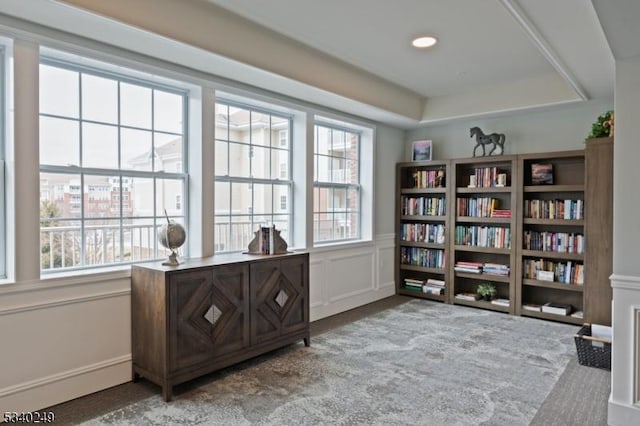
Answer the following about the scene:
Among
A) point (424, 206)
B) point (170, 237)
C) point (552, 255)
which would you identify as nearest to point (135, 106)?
point (170, 237)

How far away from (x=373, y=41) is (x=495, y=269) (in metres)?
3.10

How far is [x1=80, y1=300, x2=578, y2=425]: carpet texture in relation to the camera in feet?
8.54

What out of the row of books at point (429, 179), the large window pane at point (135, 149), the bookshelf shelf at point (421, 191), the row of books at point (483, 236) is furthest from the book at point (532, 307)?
the large window pane at point (135, 149)

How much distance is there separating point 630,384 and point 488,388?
2.74ft

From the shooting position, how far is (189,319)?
116 inches

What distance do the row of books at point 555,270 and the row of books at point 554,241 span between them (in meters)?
0.16

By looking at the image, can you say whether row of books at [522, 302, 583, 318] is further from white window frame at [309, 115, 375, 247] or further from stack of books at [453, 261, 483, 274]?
white window frame at [309, 115, 375, 247]

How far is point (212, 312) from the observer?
3.08 metres

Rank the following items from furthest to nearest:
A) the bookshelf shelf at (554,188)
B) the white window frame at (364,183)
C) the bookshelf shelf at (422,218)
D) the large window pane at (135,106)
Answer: the bookshelf shelf at (422,218) < the white window frame at (364,183) < the bookshelf shelf at (554,188) < the large window pane at (135,106)

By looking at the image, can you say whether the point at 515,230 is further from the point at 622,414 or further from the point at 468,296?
the point at 622,414

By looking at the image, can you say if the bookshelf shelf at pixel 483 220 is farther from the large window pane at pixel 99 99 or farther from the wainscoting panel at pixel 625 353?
the large window pane at pixel 99 99

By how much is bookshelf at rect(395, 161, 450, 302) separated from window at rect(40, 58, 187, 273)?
3.26 meters

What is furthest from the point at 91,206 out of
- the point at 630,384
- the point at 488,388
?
the point at 630,384

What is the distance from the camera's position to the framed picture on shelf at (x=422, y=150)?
5.67 m
